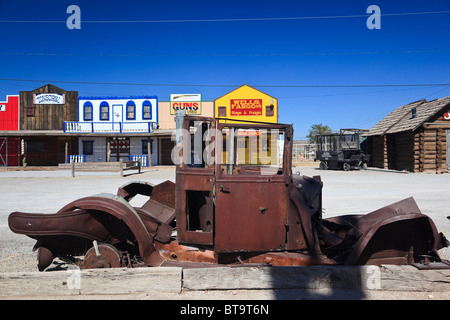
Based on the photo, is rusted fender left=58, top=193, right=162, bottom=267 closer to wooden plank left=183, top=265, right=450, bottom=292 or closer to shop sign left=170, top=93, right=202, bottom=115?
wooden plank left=183, top=265, right=450, bottom=292

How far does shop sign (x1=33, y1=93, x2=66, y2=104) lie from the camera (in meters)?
31.3

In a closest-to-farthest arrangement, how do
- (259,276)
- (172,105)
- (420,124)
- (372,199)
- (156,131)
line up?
(259,276) < (372,199) < (420,124) < (156,131) < (172,105)

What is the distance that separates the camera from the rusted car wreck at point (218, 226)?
335cm

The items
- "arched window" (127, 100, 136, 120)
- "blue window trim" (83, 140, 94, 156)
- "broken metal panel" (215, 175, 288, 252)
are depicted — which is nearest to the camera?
"broken metal panel" (215, 175, 288, 252)

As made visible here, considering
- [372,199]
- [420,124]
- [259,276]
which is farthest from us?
[420,124]

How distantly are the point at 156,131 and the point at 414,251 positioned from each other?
26.4 meters

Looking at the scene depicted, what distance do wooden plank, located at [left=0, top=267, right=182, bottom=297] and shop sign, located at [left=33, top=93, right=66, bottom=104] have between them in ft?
105

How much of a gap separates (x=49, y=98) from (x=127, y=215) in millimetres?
32830

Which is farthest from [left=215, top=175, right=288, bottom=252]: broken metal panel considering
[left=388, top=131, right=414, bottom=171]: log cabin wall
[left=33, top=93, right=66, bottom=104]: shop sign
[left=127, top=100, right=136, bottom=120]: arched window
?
[left=33, top=93, right=66, bottom=104]: shop sign

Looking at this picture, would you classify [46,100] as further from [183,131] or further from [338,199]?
[183,131]

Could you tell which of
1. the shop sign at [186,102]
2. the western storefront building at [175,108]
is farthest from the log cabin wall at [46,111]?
the shop sign at [186,102]

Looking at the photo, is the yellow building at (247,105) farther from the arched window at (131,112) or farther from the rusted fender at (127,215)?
the rusted fender at (127,215)

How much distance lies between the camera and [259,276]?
325 cm
